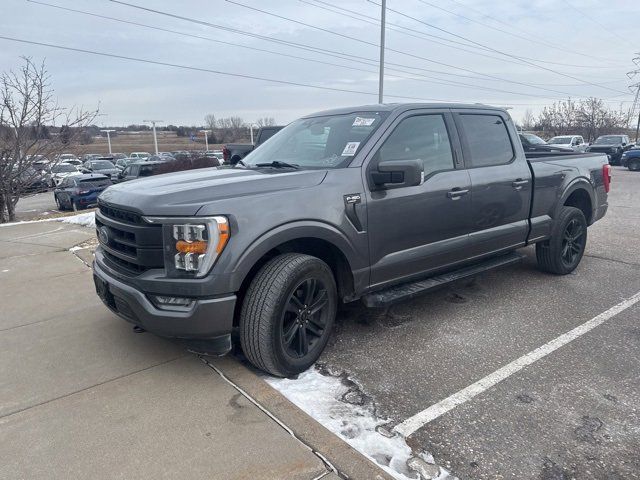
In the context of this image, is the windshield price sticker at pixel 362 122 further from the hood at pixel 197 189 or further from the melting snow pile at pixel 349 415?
the melting snow pile at pixel 349 415

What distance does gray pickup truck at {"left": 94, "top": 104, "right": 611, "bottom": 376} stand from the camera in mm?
2906

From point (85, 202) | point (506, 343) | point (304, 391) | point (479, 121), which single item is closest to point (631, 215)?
point (479, 121)

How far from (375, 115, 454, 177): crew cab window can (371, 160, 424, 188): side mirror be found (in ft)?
0.70

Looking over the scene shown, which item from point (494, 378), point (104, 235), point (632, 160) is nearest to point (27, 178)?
point (104, 235)

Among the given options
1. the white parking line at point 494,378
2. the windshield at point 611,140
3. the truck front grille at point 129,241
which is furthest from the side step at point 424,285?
the windshield at point 611,140

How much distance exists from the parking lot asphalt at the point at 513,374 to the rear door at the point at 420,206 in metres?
0.60

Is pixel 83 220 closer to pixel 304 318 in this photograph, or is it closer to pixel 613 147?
pixel 304 318

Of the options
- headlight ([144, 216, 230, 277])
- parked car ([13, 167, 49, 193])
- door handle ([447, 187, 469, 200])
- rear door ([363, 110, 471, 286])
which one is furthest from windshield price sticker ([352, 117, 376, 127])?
parked car ([13, 167, 49, 193])

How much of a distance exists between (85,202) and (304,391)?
690 inches

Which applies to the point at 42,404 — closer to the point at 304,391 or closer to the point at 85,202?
the point at 304,391

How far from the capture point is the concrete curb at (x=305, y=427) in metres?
2.35

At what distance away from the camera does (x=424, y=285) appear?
4.00 meters

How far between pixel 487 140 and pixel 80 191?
17189 millimetres

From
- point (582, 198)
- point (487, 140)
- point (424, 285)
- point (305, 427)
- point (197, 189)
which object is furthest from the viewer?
point (582, 198)
